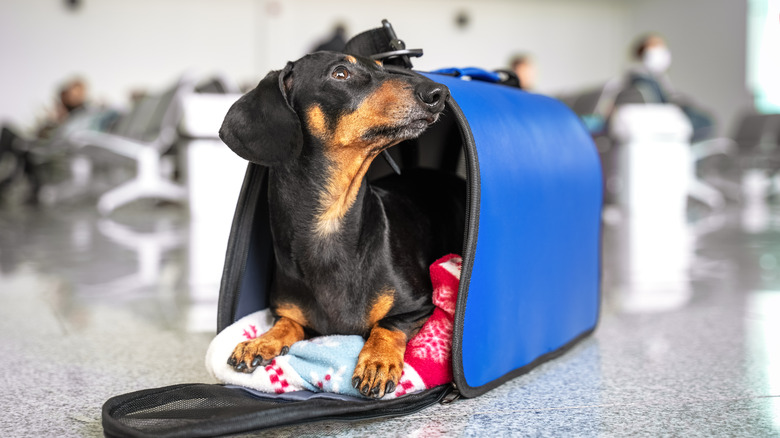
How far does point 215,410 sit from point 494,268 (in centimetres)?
61

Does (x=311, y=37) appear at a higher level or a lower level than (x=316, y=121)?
higher

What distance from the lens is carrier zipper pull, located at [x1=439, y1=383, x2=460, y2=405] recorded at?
1403 mm

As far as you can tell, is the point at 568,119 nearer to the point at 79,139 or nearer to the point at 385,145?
the point at 385,145

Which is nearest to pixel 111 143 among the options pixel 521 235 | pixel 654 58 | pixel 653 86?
pixel 653 86

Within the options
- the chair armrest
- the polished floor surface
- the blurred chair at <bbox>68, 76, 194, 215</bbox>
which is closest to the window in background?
the polished floor surface

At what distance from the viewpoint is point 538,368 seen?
5.54ft

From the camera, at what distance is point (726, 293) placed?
264cm

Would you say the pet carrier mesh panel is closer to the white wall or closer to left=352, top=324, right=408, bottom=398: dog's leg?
left=352, top=324, right=408, bottom=398: dog's leg

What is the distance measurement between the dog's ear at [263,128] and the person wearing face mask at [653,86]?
18.0 feet

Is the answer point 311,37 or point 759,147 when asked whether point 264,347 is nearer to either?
point 759,147

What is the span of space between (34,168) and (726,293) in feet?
26.4

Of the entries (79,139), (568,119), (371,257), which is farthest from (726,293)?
(79,139)

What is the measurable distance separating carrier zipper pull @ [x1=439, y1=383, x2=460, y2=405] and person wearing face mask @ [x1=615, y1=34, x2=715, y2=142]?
534cm

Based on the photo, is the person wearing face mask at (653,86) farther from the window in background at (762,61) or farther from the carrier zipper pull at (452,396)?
the carrier zipper pull at (452,396)
